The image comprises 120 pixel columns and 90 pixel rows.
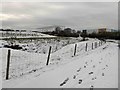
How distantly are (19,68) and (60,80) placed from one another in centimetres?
482

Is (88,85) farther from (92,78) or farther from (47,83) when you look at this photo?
(47,83)

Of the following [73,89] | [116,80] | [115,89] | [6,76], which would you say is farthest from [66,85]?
[6,76]

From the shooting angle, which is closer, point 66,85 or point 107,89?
point 107,89

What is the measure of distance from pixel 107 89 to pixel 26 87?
2.84 meters

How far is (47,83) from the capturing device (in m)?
7.12

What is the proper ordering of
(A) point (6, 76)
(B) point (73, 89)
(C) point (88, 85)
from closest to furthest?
1. (B) point (73, 89)
2. (C) point (88, 85)
3. (A) point (6, 76)

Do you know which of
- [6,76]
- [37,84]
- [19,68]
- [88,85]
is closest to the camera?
[88,85]

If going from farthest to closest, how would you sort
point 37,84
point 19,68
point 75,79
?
point 19,68, point 75,79, point 37,84

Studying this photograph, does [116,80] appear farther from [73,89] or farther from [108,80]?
[73,89]

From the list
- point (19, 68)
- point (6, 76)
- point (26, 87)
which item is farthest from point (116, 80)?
point (19, 68)

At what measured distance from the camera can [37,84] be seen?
7.04m

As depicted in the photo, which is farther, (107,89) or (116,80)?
(116,80)

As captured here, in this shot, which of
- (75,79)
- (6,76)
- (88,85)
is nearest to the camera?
(88,85)

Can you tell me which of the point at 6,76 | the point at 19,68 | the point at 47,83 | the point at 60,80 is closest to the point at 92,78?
the point at 60,80
